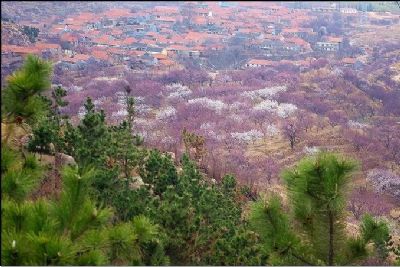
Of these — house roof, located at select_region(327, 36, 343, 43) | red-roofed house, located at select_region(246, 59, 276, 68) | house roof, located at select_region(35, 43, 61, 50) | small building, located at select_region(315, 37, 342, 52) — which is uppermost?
house roof, located at select_region(35, 43, 61, 50)

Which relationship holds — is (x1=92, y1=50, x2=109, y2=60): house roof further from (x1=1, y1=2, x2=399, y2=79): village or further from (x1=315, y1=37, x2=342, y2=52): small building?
(x1=315, y1=37, x2=342, y2=52): small building

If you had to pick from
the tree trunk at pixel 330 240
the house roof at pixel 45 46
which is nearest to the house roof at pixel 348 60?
the house roof at pixel 45 46

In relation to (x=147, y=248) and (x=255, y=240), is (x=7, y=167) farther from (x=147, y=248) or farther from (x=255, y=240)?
(x=255, y=240)

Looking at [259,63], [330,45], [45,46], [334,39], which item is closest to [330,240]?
[45,46]

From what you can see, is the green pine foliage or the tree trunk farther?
the tree trunk

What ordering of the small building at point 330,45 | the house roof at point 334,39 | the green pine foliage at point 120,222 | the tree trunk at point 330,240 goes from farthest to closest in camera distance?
the house roof at point 334,39 → the small building at point 330,45 → the tree trunk at point 330,240 → the green pine foliage at point 120,222

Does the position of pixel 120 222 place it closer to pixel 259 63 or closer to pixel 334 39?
pixel 259 63

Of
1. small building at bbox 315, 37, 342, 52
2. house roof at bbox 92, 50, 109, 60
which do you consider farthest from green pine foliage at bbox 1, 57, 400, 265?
small building at bbox 315, 37, 342, 52

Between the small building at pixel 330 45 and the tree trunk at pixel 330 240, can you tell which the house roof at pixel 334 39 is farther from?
the tree trunk at pixel 330 240

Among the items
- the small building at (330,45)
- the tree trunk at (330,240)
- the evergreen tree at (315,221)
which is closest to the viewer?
the evergreen tree at (315,221)

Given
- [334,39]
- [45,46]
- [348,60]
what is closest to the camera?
[45,46]

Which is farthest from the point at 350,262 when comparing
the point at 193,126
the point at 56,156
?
the point at 193,126
